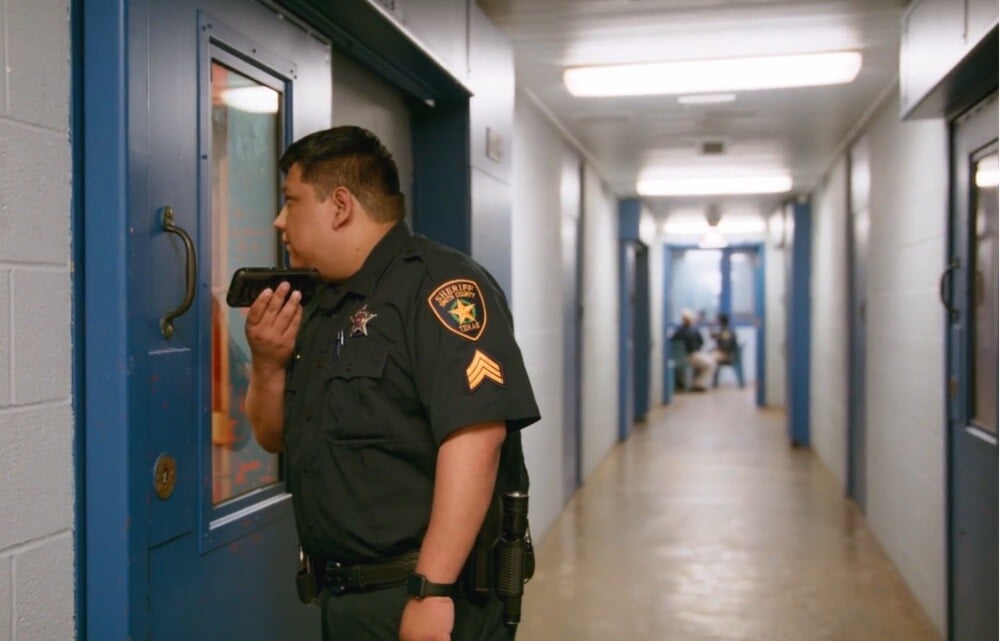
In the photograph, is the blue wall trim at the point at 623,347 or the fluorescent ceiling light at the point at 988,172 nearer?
the fluorescent ceiling light at the point at 988,172

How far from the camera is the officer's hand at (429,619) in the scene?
1422mm

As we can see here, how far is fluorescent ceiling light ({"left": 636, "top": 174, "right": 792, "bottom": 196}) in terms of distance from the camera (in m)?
7.66

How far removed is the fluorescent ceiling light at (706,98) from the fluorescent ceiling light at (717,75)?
21 cm

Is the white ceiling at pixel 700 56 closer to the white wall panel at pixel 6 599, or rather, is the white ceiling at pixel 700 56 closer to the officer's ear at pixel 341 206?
the officer's ear at pixel 341 206

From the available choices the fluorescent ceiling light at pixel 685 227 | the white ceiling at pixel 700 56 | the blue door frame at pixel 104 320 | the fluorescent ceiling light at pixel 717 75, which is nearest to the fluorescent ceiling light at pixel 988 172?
the white ceiling at pixel 700 56

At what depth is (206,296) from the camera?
171cm

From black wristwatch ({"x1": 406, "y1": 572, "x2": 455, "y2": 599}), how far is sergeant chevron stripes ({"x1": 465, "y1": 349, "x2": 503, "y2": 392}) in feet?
1.04

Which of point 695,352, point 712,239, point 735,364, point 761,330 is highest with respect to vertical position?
point 712,239

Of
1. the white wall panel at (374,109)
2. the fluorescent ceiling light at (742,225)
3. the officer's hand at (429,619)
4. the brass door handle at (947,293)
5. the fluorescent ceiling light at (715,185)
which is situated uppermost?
the fluorescent ceiling light at (742,225)

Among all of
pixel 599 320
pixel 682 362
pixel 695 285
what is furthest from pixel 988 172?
pixel 695 285

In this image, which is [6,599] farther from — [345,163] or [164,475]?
[345,163]

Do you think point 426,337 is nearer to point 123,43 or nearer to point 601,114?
point 123,43

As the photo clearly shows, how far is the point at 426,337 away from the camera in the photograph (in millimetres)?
1513

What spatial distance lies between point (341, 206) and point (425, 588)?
27.0 inches
